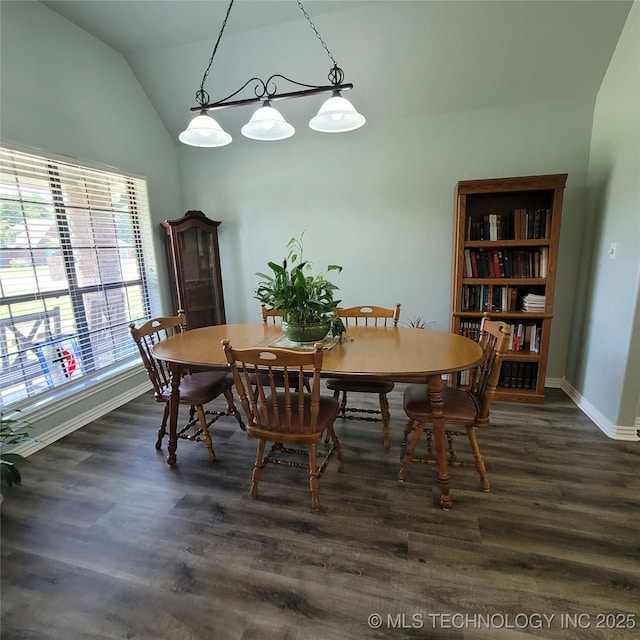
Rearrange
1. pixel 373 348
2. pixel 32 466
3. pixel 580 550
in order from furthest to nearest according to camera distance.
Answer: pixel 32 466 → pixel 373 348 → pixel 580 550

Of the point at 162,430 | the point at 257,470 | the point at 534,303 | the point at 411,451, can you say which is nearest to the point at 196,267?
the point at 162,430

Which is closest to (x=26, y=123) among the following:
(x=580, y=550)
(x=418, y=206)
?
(x=418, y=206)

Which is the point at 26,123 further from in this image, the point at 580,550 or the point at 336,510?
the point at 580,550

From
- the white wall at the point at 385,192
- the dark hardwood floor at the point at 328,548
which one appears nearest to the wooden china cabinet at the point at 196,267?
the white wall at the point at 385,192

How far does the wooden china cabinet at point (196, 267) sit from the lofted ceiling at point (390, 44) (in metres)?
1.23

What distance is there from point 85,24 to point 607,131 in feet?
13.2

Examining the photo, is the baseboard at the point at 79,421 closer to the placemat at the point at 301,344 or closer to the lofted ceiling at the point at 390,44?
the placemat at the point at 301,344

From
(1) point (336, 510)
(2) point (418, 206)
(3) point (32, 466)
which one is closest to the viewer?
(1) point (336, 510)

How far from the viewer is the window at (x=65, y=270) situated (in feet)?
7.48

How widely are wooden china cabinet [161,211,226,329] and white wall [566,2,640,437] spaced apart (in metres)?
3.45

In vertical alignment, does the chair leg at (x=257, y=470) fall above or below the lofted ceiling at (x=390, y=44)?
below

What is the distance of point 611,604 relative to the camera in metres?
1.28

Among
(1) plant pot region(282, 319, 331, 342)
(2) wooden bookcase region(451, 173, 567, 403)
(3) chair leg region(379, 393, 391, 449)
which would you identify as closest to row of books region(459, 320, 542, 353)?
(2) wooden bookcase region(451, 173, 567, 403)

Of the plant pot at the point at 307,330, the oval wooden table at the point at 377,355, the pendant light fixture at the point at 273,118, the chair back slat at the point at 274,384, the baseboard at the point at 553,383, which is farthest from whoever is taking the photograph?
the baseboard at the point at 553,383
